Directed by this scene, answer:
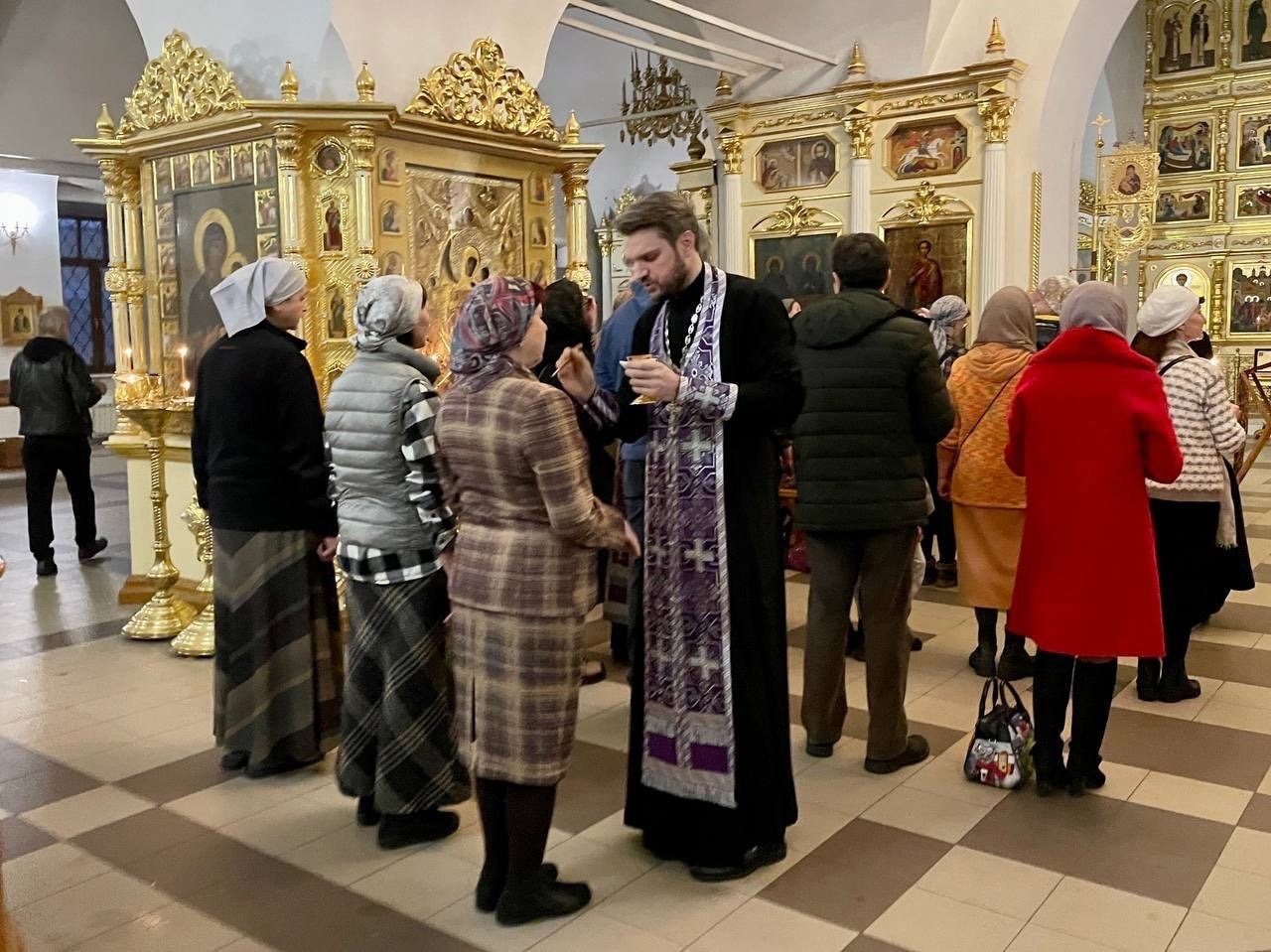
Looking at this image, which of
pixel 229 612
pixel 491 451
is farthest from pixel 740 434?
pixel 229 612

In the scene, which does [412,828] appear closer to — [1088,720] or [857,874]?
[857,874]

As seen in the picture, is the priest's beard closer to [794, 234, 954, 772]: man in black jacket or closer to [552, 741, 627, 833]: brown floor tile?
[794, 234, 954, 772]: man in black jacket

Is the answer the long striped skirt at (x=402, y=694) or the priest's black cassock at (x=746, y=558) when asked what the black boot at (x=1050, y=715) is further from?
the long striped skirt at (x=402, y=694)

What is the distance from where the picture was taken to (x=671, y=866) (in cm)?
326

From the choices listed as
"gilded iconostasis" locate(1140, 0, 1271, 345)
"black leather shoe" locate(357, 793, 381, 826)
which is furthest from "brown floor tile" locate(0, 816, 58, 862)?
"gilded iconostasis" locate(1140, 0, 1271, 345)

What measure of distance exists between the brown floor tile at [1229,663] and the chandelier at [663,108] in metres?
7.83

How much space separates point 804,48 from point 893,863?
864cm

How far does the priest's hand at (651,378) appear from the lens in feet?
9.20

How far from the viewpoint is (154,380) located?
6.45 meters

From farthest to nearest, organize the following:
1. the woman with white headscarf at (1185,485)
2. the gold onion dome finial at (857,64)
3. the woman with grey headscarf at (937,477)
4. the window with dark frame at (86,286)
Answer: the window with dark frame at (86,286), the gold onion dome finial at (857,64), the woman with grey headscarf at (937,477), the woman with white headscarf at (1185,485)

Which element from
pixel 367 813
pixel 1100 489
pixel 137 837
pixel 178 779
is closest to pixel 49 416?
pixel 178 779

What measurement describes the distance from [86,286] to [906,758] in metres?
16.7

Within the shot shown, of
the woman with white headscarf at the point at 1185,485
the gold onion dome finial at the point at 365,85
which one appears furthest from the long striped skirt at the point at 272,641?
the woman with white headscarf at the point at 1185,485

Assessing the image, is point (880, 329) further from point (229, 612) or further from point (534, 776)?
point (229, 612)
